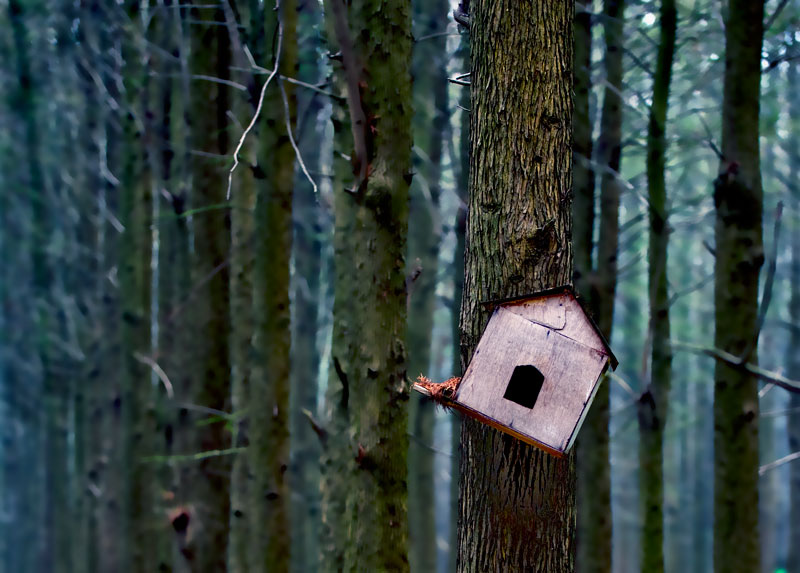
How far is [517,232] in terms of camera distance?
10.0 feet

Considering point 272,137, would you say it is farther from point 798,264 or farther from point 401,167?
point 798,264

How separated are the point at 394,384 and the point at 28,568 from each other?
678 inches

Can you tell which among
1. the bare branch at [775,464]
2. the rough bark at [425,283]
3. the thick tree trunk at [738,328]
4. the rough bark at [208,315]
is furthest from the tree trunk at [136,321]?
the bare branch at [775,464]

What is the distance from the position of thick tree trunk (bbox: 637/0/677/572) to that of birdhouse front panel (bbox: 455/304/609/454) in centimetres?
345

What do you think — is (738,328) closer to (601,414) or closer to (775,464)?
(775,464)

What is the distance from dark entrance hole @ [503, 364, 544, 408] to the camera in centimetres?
316

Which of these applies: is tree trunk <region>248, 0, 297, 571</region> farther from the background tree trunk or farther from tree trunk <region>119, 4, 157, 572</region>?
tree trunk <region>119, 4, 157, 572</region>

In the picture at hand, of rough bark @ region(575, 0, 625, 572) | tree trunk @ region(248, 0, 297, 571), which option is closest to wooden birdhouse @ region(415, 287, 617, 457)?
tree trunk @ region(248, 0, 297, 571)

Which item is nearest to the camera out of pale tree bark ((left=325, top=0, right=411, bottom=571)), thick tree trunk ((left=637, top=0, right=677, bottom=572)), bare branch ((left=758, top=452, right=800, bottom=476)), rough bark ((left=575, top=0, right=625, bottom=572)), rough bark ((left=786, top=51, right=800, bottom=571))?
pale tree bark ((left=325, top=0, right=411, bottom=571))

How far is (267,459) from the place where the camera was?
5758 millimetres

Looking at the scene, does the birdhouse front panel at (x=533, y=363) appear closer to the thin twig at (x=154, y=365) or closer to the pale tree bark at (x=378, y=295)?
the pale tree bark at (x=378, y=295)

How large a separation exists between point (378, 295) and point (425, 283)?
16.4 feet

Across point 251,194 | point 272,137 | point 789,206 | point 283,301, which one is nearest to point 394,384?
point 283,301

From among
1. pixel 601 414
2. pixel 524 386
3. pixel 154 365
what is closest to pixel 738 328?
pixel 601 414
